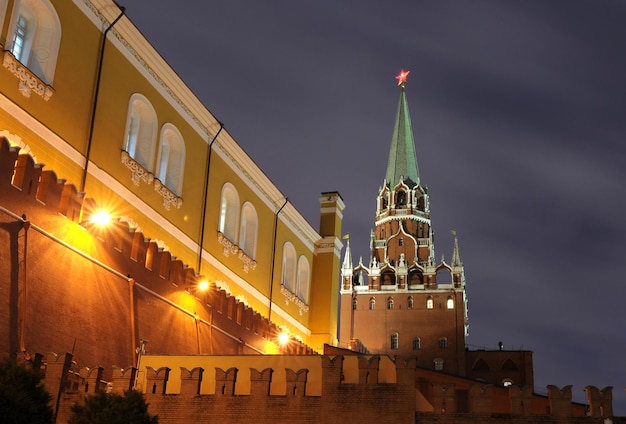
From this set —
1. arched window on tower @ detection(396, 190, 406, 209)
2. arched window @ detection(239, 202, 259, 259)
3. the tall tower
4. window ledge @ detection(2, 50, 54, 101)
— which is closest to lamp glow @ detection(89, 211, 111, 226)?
window ledge @ detection(2, 50, 54, 101)

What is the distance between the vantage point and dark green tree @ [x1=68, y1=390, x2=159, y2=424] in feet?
40.5

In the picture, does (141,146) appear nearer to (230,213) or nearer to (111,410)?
(230,213)

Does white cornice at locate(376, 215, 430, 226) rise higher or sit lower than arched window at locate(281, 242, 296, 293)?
higher

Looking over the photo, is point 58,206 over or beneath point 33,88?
beneath

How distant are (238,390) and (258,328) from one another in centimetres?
1047

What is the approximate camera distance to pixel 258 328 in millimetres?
28125

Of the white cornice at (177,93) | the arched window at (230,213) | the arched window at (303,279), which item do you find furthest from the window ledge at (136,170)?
the arched window at (303,279)

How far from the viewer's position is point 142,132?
82.5 feet

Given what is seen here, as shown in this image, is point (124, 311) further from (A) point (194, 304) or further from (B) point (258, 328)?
(B) point (258, 328)

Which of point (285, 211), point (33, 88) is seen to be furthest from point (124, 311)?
point (285, 211)

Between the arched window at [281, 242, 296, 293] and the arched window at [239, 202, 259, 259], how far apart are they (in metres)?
3.49

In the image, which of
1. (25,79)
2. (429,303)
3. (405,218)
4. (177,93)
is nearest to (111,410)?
(25,79)

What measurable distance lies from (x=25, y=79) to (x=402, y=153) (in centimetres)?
6757

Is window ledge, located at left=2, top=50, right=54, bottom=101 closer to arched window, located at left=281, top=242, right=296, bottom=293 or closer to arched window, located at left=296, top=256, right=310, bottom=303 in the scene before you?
arched window, located at left=281, top=242, right=296, bottom=293
